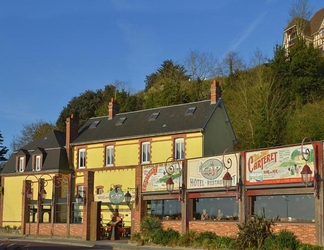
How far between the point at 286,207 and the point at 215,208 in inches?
151

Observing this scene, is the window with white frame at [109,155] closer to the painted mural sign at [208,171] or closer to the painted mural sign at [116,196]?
the painted mural sign at [116,196]

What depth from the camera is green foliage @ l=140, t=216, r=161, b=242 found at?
24.4m

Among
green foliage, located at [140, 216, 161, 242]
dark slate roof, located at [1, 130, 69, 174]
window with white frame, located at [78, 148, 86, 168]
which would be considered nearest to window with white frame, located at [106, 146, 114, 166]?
window with white frame, located at [78, 148, 86, 168]

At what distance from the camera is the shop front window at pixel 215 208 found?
22.5m

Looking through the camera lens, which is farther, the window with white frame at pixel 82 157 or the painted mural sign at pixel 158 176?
the window with white frame at pixel 82 157

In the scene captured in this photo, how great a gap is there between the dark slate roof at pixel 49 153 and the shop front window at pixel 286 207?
21.3 metres

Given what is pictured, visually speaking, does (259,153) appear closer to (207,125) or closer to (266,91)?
(207,125)

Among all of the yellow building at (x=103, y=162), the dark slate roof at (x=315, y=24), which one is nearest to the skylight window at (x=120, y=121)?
the yellow building at (x=103, y=162)

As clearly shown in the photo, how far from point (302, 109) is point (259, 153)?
887 inches

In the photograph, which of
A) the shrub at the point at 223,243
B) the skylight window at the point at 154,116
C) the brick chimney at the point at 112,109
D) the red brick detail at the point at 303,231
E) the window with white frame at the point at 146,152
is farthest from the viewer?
the brick chimney at the point at 112,109

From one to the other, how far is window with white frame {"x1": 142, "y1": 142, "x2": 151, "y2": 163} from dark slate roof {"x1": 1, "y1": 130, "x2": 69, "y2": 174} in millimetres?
7305

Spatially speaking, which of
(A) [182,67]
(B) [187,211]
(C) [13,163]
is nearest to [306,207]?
(B) [187,211]

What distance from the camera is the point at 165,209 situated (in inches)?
1006

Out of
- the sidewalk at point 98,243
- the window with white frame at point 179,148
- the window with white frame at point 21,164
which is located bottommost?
the sidewalk at point 98,243
